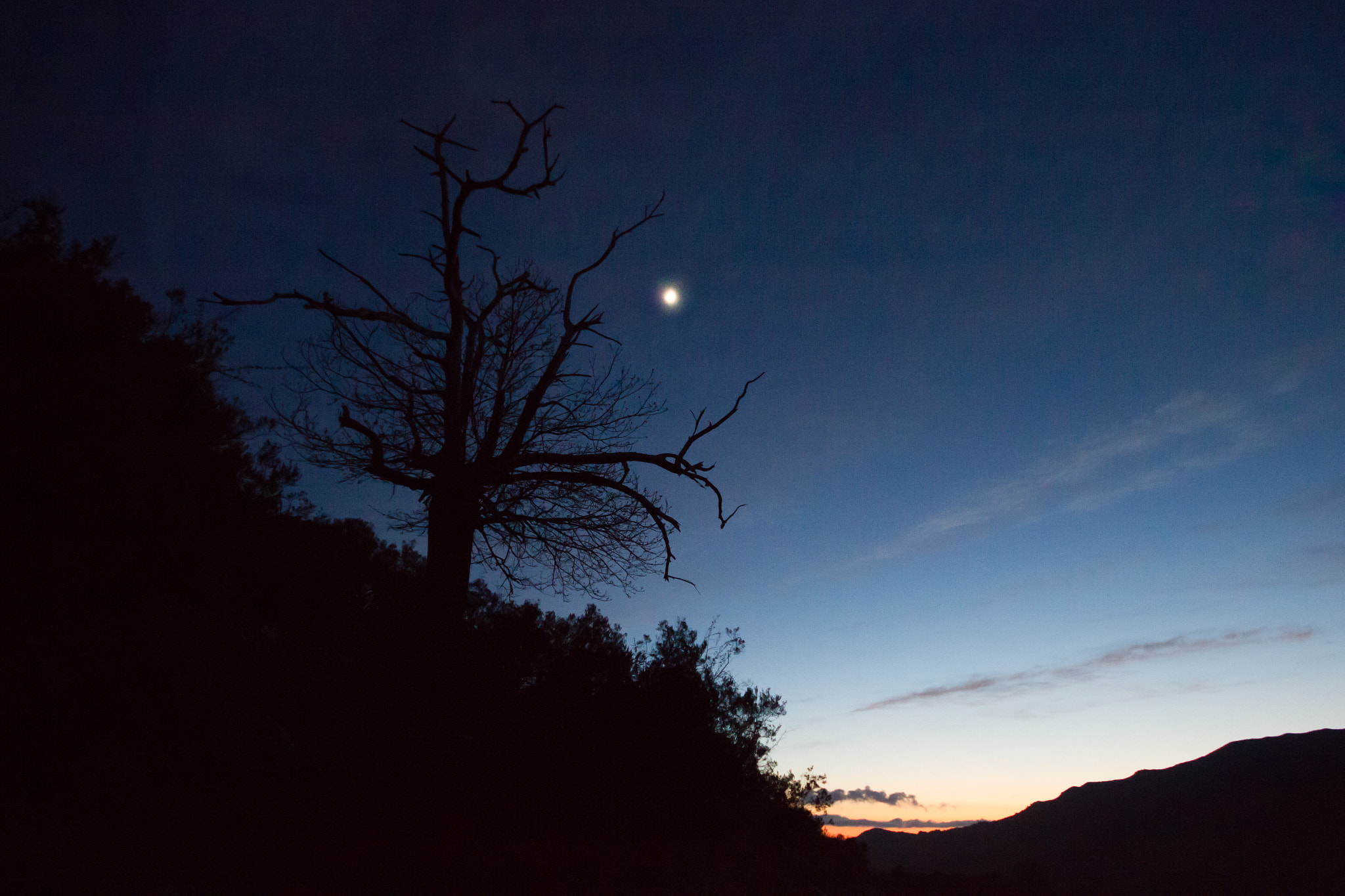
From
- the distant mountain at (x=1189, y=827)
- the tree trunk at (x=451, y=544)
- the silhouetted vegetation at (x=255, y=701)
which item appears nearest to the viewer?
the silhouetted vegetation at (x=255, y=701)

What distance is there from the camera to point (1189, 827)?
220ft

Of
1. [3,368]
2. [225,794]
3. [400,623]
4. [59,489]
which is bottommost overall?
[225,794]

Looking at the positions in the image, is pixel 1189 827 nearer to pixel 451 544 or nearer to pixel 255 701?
pixel 451 544

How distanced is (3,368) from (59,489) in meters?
1.30

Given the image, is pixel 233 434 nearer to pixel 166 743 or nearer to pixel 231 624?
pixel 231 624

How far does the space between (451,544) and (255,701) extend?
3.79 meters

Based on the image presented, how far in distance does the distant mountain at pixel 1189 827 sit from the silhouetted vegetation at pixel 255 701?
1267 inches

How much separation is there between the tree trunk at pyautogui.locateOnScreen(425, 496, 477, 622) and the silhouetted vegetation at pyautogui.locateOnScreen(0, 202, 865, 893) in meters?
0.50

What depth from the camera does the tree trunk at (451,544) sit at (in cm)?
998

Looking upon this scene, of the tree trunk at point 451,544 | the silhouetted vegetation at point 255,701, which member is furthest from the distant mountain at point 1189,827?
the tree trunk at point 451,544

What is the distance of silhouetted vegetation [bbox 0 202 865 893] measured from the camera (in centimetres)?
477

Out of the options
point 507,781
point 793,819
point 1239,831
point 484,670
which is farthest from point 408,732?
point 1239,831

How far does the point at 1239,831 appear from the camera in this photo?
58.7m

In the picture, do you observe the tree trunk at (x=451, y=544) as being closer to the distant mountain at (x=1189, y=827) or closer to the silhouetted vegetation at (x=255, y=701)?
the silhouetted vegetation at (x=255, y=701)
